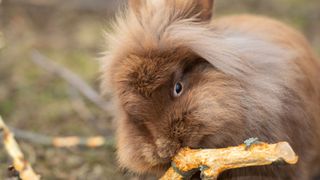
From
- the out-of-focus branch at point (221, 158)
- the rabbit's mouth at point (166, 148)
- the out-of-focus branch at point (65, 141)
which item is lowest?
the out-of-focus branch at point (221, 158)

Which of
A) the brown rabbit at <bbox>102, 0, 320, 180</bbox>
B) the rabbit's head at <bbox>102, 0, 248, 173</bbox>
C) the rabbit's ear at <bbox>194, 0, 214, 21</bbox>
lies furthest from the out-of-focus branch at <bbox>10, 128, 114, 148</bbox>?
the rabbit's ear at <bbox>194, 0, 214, 21</bbox>

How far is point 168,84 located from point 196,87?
0.16 metres

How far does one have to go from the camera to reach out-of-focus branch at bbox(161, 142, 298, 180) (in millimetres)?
A: 2820

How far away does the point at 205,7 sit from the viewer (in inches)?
134

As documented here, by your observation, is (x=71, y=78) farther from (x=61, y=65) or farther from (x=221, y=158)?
(x=221, y=158)

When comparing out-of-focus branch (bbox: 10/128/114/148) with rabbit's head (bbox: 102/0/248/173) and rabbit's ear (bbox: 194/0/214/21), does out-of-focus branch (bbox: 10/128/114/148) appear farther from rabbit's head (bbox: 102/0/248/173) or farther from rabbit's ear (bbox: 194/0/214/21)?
rabbit's ear (bbox: 194/0/214/21)

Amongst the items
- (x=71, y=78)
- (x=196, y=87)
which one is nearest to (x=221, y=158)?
(x=196, y=87)

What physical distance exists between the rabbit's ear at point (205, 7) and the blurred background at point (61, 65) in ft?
2.27

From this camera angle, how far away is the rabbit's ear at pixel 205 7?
3395 mm

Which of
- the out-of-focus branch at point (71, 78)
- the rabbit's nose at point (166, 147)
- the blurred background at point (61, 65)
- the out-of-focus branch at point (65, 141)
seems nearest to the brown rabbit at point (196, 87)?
the rabbit's nose at point (166, 147)

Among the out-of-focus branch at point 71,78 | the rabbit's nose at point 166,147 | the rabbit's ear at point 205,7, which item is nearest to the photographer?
the rabbit's nose at point 166,147

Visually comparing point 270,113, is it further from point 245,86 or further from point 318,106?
point 318,106

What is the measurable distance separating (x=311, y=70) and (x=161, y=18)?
113 centimetres

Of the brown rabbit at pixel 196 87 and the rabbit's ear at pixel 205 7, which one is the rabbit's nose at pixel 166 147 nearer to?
the brown rabbit at pixel 196 87
